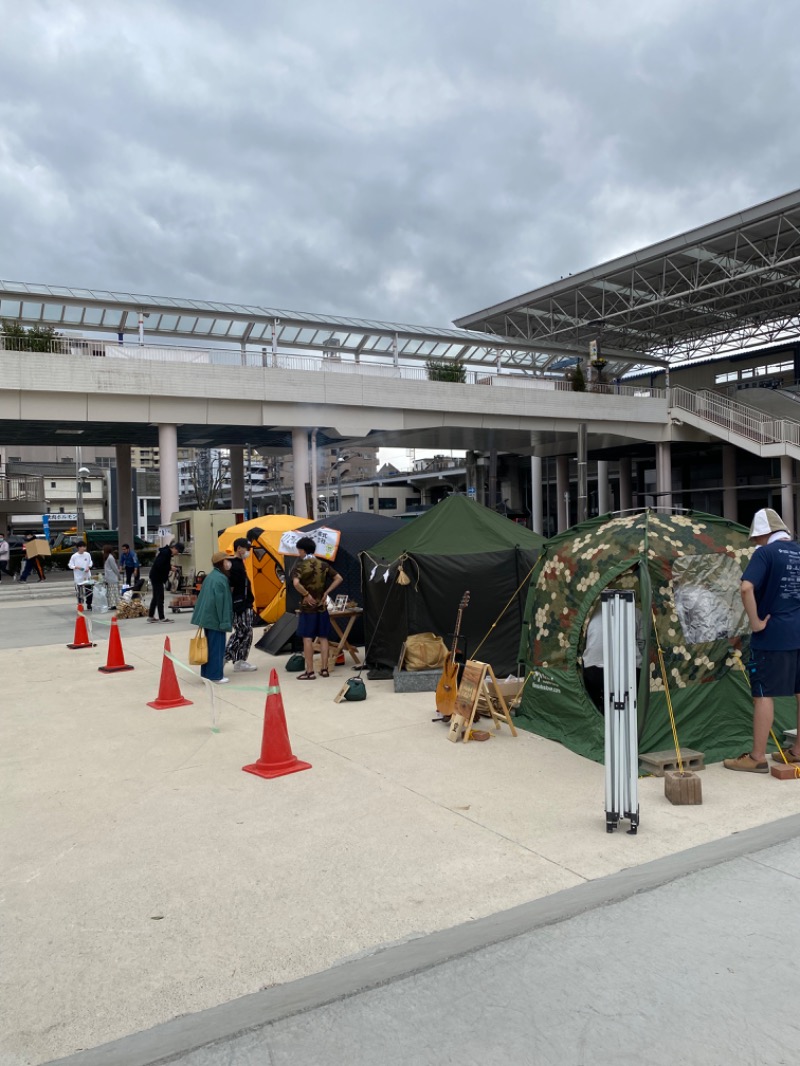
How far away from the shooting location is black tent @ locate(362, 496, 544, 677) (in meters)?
9.90

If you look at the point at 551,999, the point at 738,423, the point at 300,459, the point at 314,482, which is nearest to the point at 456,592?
the point at 551,999

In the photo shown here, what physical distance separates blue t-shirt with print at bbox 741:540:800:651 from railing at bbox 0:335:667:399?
23.9 meters

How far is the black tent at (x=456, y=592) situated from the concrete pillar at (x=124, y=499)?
991 inches

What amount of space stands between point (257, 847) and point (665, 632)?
368cm

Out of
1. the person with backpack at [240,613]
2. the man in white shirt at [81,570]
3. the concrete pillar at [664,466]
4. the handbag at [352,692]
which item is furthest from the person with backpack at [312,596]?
the concrete pillar at [664,466]

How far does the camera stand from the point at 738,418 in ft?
115

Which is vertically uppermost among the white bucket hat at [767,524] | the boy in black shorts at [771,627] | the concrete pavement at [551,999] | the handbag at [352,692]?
the white bucket hat at [767,524]

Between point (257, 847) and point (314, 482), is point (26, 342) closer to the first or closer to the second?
point (314, 482)

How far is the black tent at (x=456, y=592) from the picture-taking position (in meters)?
9.90

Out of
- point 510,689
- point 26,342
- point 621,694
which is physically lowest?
point 510,689

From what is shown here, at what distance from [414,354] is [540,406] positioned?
7.78 m

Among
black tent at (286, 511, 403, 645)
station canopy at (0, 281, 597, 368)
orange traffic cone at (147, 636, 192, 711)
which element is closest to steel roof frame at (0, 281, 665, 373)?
station canopy at (0, 281, 597, 368)

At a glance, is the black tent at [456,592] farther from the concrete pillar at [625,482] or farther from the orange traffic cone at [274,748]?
the concrete pillar at [625,482]

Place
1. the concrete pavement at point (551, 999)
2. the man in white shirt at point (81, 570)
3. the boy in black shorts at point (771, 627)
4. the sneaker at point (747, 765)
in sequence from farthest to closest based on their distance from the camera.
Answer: the man in white shirt at point (81, 570) < the sneaker at point (747, 765) < the boy in black shorts at point (771, 627) < the concrete pavement at point (551, 999)
